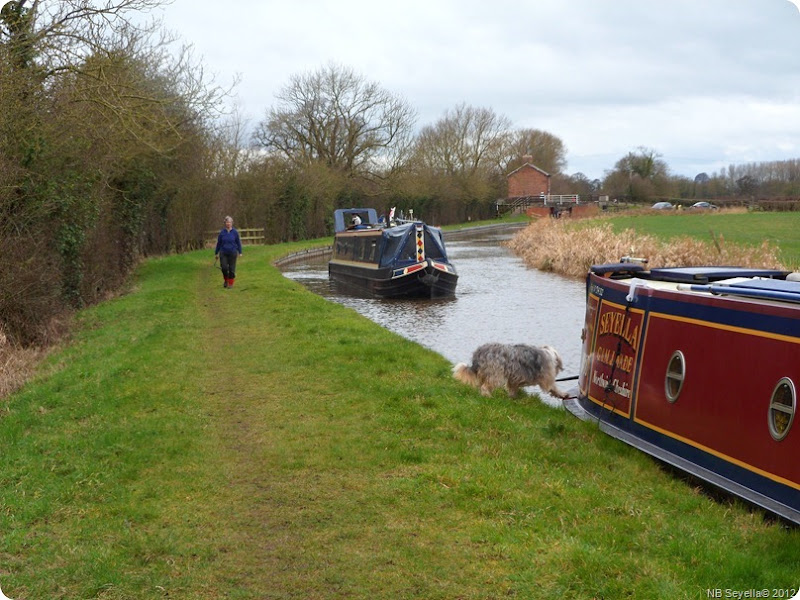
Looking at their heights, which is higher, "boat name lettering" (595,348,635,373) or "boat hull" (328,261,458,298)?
"boat name lettering" (595,348,635,373)

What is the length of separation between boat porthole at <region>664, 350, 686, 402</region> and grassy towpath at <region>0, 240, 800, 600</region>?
1.84ft

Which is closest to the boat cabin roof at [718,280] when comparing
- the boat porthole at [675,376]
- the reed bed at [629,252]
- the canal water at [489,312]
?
the boat porthole at [675,376]

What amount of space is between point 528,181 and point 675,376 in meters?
71.2

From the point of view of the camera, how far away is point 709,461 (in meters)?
5.31

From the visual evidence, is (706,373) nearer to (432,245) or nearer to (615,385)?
(615,385)

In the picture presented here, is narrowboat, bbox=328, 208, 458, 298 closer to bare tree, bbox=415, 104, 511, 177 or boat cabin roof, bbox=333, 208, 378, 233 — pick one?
boat cabin roof, bbox=333, 208, 378, 233

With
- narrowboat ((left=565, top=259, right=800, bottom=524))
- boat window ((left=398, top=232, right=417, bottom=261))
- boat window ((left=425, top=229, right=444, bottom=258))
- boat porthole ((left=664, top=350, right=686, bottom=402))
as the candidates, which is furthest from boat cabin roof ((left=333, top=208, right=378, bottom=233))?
boat porthole ((left=664, top=350, right=686, bottom=402))

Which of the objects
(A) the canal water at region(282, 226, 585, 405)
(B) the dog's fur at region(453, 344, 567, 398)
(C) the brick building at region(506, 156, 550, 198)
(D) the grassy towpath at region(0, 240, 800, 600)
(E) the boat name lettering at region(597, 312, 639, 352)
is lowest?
(A) the canal water at region(282, 226, 585, 405)

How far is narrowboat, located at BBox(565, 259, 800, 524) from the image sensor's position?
466cm

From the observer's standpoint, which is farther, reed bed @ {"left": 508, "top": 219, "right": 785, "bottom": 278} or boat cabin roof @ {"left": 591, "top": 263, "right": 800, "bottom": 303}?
reed bed @ {"left": 508, "top": 219, "right": 785, "bottom": 278}

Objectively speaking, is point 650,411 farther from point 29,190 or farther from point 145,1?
point 145,1

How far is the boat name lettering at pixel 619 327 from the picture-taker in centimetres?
643

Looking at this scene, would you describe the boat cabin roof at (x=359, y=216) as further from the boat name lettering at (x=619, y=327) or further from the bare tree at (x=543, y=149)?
the bare tree at (x=543, y=149)

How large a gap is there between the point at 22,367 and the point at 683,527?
7.65 m
